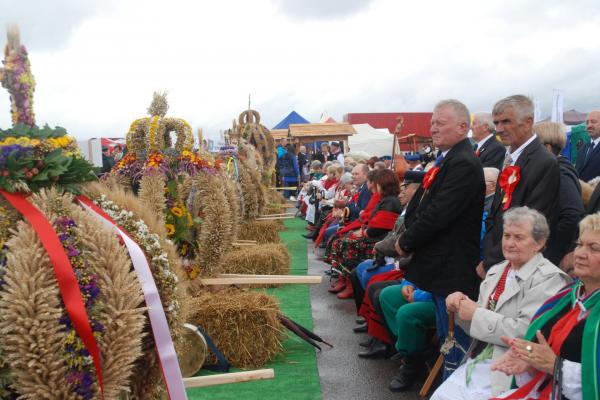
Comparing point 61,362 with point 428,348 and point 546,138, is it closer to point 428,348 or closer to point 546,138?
point 428,348

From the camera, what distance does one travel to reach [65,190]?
2596 mm

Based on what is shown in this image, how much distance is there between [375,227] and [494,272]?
3.13m

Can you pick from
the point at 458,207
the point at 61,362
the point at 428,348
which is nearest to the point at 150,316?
the point at 61,362

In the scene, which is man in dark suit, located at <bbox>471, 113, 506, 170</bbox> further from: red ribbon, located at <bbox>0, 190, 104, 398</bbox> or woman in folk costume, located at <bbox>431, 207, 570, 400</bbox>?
red ribbon, located at <bbox>0, 190, 104, 398</bbox>

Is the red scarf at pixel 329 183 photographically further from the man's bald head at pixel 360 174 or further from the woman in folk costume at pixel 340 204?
the man's bald head at pixel 360 174

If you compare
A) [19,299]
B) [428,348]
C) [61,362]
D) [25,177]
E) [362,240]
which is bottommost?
[428,348]

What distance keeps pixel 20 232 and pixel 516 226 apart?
2537 mm

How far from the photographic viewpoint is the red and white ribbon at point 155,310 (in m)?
2.51

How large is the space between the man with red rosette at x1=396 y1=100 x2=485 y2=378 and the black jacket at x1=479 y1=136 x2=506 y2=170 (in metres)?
1.83

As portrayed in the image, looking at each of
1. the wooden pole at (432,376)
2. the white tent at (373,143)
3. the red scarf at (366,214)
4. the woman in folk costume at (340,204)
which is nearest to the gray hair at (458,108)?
the wooden pole at (432,376)

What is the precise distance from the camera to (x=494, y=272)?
142 inches

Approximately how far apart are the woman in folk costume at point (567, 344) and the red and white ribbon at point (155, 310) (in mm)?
1560

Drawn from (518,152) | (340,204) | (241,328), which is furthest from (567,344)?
(340,204)

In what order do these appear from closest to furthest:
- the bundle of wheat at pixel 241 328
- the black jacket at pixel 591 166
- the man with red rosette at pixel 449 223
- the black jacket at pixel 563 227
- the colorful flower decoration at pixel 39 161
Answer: the colorful flower decoration at pixel 39 161, the black jacket at pixel 563 227, the man with red rosette at pixel 449 223, the bundle of wheat at pixel 241 328, the black jacket at pixel 591 166
